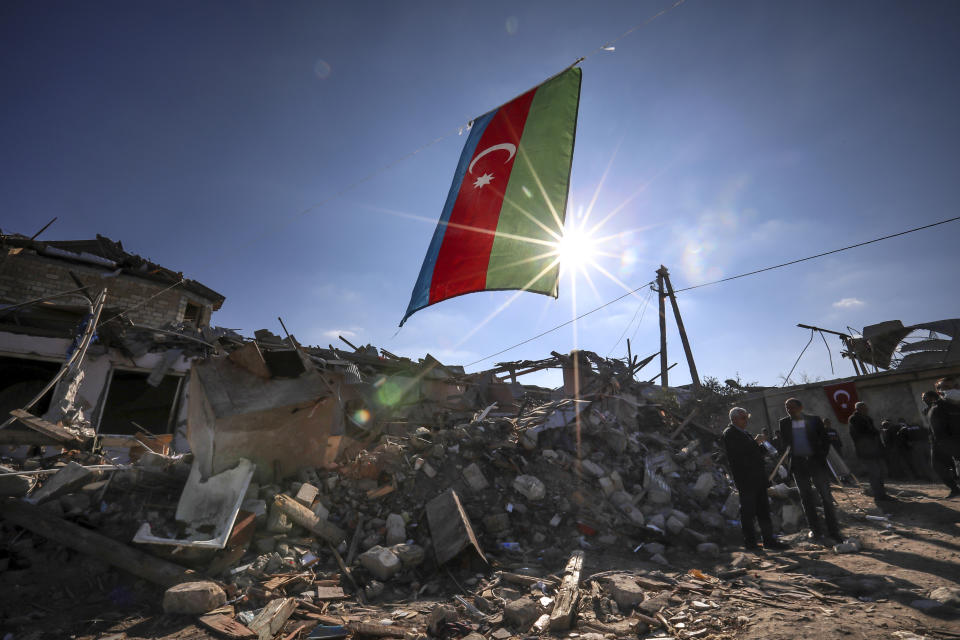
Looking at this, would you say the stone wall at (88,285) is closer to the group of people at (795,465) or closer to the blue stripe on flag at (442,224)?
the blue stripe on flag at (442,224)

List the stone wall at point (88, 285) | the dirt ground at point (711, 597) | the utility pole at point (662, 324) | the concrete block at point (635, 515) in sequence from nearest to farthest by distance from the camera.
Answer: the dirt ground at point (711, 597)
the concrete block at point (635, 515)
the stone wall at point (88, 285)
the utility pole at point (662, 324)

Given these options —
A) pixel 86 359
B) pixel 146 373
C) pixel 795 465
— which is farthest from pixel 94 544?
pixel 795 465

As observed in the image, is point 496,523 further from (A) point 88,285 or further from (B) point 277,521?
(A) point 88,285

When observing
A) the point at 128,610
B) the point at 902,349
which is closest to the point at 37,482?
the point at 128,610

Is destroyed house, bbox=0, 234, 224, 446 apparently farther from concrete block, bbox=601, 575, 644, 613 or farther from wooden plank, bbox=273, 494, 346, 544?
concrete block, bbox=601, 575, 644, 613

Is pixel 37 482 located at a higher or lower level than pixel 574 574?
higher

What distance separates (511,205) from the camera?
4.23 m

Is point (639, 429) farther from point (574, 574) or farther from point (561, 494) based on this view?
point (574, 574)

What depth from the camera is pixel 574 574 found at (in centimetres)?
413

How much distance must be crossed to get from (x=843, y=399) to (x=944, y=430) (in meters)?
7.22

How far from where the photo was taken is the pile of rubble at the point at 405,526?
3.46 m

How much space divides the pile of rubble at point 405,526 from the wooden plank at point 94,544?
2 centimetres

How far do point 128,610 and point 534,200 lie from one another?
17.6 ft

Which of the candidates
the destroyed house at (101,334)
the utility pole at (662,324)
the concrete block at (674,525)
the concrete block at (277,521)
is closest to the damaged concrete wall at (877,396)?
the utility pole at (662,324)
